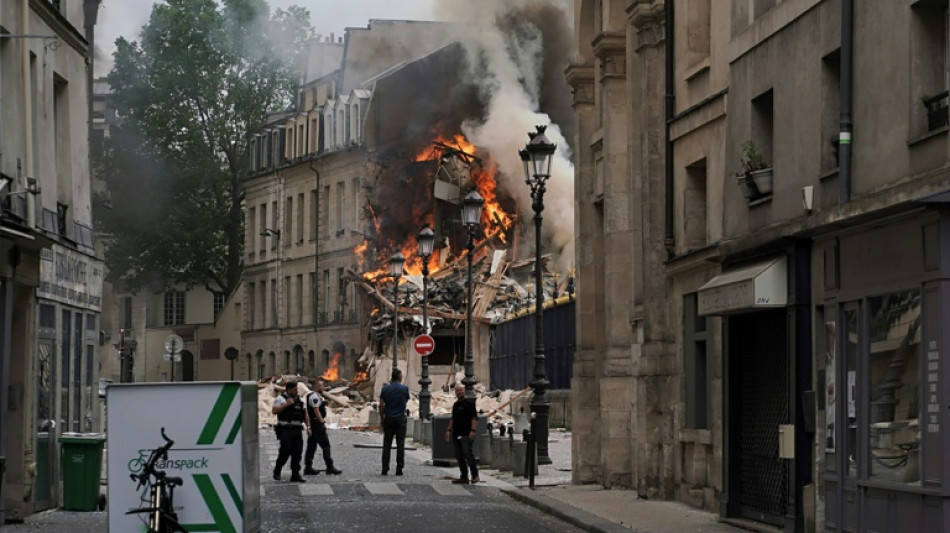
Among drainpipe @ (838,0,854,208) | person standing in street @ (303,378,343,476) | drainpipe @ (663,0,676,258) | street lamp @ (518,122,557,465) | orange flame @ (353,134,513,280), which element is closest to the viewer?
drainpipe @ (838,0,854,208)

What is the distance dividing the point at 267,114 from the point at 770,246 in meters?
75.1

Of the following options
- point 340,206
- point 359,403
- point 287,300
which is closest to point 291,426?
point 359,403

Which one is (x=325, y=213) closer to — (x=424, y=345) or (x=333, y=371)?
(x=333, y=371)

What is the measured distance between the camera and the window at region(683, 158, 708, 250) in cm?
2536

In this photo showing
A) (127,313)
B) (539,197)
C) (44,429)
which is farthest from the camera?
(127,313)

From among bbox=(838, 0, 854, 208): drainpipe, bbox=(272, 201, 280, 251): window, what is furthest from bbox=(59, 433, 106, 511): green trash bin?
bbox=(272, 201, 280, 251): window

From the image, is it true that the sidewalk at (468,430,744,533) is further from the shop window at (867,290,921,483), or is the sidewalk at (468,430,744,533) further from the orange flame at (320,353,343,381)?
the orange flame at (320,353,343,381)

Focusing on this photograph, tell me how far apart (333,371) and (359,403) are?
508 inches

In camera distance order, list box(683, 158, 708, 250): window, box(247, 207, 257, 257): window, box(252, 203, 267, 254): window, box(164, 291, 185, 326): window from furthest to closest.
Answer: box(164, 291, 185, 326): window → box(247, 207, 257, 257): window → box(252, 203, 267, 254): window → box(683, 158, 708, 250): window

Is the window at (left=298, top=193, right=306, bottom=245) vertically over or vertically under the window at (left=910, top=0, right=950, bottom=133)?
over

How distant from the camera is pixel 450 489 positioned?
3044cm

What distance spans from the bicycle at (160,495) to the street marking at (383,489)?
1308 cm

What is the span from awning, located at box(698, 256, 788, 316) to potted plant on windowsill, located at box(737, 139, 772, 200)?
0.85 meters

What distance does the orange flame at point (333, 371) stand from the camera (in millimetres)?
84812
